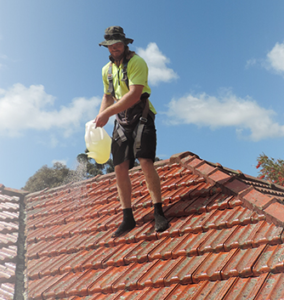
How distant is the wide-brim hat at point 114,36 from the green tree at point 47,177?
1048 inches

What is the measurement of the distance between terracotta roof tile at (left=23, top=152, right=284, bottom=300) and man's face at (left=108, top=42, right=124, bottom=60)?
1.82 m

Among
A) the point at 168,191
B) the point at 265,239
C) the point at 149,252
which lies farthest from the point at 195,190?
the point at 265,239

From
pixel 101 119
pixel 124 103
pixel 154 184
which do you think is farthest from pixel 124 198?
pixel 124 103

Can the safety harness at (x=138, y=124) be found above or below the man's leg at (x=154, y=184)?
above

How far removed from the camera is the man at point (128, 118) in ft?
12.0

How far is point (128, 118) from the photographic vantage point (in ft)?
12.8

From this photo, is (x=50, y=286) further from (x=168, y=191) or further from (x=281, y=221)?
(x=281, y=221)

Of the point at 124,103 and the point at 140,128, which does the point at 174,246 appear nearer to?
the point at 140,128

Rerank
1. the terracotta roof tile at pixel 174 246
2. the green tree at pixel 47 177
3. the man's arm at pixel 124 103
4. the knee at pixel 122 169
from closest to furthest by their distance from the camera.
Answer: the terracotta roof tile at pixel 174 246, the man's arm at pixel 124 103, the knee at pixel 122 169, the green tree at pixel 47 177

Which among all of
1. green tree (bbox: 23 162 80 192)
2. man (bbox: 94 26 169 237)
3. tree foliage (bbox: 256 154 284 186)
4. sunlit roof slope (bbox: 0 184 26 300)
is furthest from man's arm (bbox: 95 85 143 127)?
green tree (bbox: 23 162 80 192)

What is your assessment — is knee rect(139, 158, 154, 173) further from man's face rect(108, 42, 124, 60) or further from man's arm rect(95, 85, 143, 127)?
man's face rect(108, 42, 124, 60)

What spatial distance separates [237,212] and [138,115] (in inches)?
59.3

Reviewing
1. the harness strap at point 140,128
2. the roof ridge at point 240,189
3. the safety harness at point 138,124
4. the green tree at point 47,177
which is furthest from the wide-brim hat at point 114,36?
the green tree at point 47,177

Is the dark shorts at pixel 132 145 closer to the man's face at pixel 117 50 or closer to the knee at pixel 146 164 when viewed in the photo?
the knee at pixel 146 164
